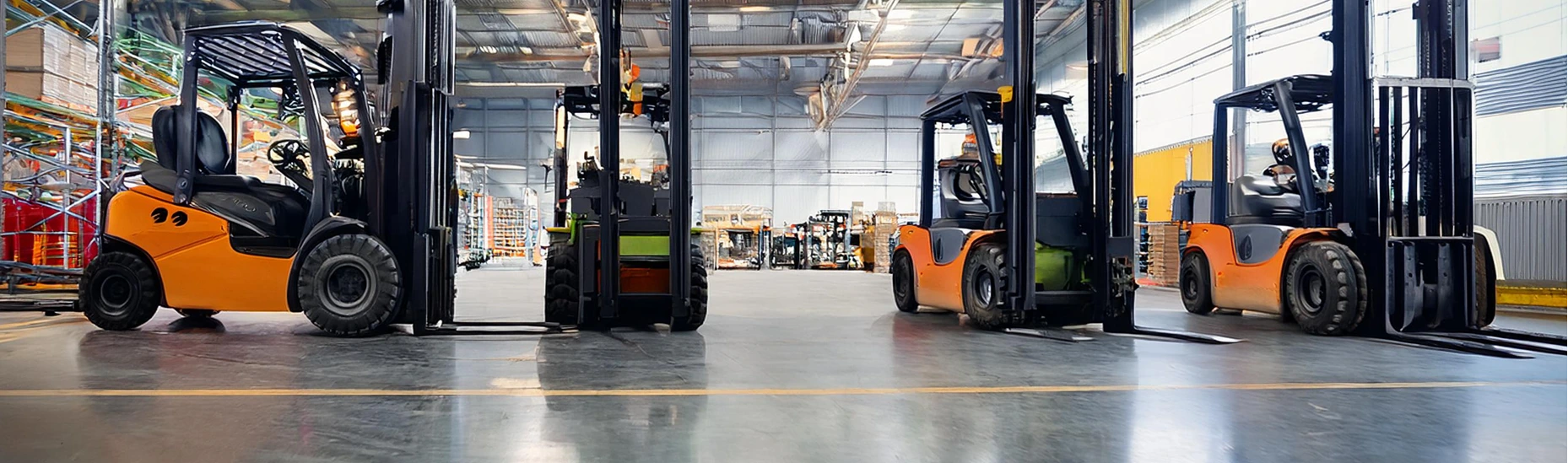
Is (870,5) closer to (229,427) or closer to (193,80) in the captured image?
(193,80)

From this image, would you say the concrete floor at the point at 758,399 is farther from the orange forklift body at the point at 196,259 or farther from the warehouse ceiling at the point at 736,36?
the warehouse ceiling at the point at 736,36

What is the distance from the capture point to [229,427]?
352 centimetres

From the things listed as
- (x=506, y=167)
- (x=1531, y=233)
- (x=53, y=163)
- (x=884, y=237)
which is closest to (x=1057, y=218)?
(x=1531, y=233)

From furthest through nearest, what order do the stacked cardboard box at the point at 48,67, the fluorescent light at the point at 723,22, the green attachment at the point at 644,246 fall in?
the fluorescent light at the point at 723,22
the stacked cardboard box at the point at 48,67
the green attachment at the point at 644,246

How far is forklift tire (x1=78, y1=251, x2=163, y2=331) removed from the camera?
286 inches

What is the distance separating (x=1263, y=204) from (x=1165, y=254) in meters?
8.17

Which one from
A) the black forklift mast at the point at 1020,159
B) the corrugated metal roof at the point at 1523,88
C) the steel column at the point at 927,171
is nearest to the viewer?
the black forklift mast at the point at 1020,159

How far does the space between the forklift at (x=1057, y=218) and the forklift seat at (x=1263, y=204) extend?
2319 mm

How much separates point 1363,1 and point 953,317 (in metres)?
4.92

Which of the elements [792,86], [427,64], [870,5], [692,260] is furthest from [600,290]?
[792,86]

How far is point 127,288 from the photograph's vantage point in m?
7.42

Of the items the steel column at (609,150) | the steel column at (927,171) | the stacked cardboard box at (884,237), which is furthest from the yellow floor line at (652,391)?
the stacked cardboard box at (884,237)

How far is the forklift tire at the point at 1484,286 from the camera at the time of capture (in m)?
Answer: 7.56

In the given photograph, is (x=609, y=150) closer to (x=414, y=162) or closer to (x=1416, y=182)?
(x=414, y=162)
